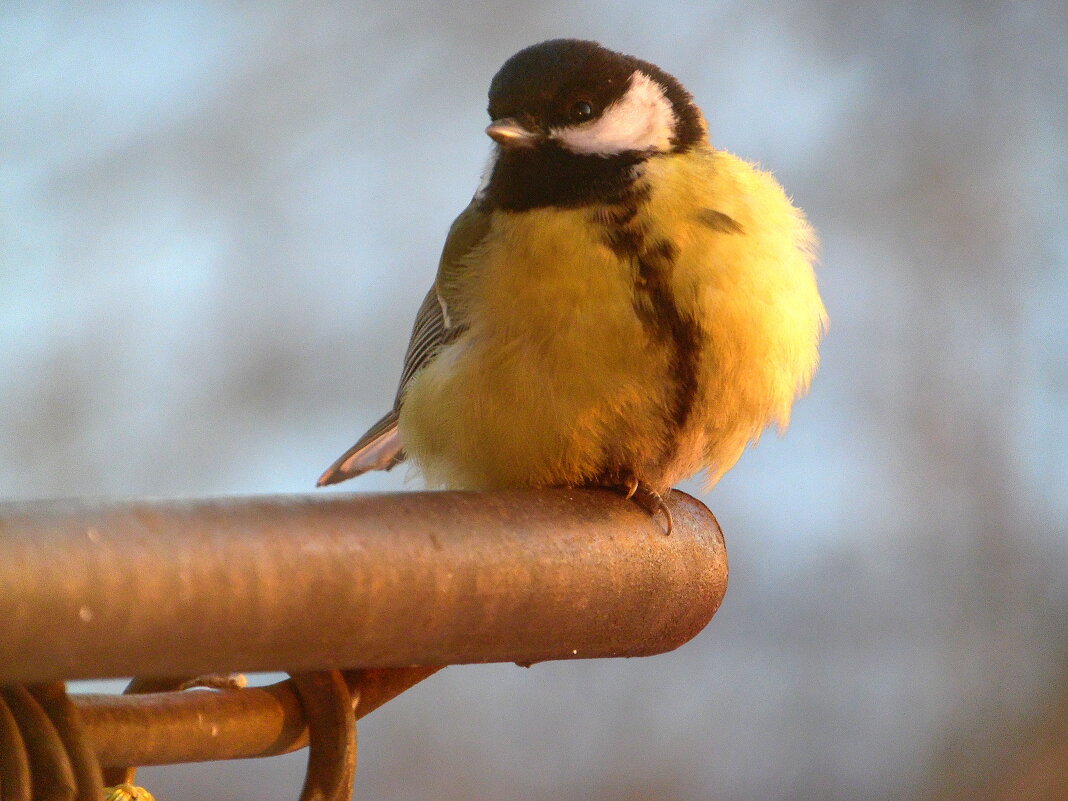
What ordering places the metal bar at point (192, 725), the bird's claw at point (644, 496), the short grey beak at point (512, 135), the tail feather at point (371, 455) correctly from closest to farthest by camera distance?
the metal bar at point (192, 725) → the bird's claw at point (644, 496) → the short grey beak at point (512, 135) → the tail feather at point (371, 455)

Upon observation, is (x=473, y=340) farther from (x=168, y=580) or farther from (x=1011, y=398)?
(x=1011, y=398)

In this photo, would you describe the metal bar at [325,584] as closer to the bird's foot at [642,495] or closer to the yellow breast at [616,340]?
the bird's foot at [642,495]

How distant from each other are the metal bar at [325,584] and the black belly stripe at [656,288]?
1.11 ft

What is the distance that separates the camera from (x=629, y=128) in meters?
1.37

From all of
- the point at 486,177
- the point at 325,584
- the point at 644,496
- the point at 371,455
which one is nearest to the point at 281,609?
the point at 325,584

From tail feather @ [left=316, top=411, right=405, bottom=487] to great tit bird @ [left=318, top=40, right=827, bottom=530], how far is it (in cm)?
21

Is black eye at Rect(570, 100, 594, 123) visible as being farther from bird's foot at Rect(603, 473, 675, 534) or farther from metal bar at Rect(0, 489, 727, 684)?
metal bar at Rect(0, 489, 727, 684)

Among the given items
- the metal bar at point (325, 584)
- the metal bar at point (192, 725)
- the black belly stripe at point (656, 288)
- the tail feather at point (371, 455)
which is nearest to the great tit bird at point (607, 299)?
the black belly stripe at point (656, 288)

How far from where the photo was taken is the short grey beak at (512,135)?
52.4 inches

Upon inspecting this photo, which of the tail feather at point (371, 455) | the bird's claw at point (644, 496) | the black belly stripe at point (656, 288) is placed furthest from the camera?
the tail feather at point (371, 455)

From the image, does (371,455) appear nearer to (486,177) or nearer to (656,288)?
(486,177)

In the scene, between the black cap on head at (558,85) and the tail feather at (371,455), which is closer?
the black cap on head at (558,85)

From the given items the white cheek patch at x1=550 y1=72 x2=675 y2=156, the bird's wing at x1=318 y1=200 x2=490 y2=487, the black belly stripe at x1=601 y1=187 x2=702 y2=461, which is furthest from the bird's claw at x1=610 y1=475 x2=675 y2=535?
the white cheek patch at x1=550 y1=72 x2=675 y2=156

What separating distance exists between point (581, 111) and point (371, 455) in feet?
1.87
